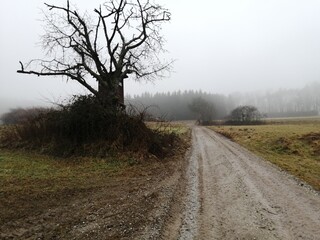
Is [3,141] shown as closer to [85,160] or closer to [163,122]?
[85,160]

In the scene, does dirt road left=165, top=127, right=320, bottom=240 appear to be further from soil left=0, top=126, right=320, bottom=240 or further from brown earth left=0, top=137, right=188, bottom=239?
brown earth left=0, top=137, right=188, bottom=239

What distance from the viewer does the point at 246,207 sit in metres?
7.14

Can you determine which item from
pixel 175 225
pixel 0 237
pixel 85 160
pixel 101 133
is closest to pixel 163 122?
pixel 101 133

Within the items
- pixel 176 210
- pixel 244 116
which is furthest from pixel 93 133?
pixel 244 116

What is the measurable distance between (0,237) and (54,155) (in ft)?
29.8

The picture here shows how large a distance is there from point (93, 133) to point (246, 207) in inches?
367

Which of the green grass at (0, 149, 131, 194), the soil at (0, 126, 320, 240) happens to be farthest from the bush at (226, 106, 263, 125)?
the soil at (0, 126, 320, 240)

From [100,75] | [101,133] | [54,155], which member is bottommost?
[54,155]

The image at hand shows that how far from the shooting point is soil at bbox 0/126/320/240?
18.1 feet

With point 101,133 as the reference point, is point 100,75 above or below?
above

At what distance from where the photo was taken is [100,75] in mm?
17609

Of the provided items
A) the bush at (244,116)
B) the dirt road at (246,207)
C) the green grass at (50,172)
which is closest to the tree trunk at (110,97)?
the green grass at (50,172)

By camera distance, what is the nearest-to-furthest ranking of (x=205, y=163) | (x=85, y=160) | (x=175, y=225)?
(x=175, y=225) → (x=85, y=160) → (x=205, y=163)

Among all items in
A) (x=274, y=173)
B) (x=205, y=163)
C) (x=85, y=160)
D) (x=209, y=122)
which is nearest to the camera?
(x=274, y=173)
